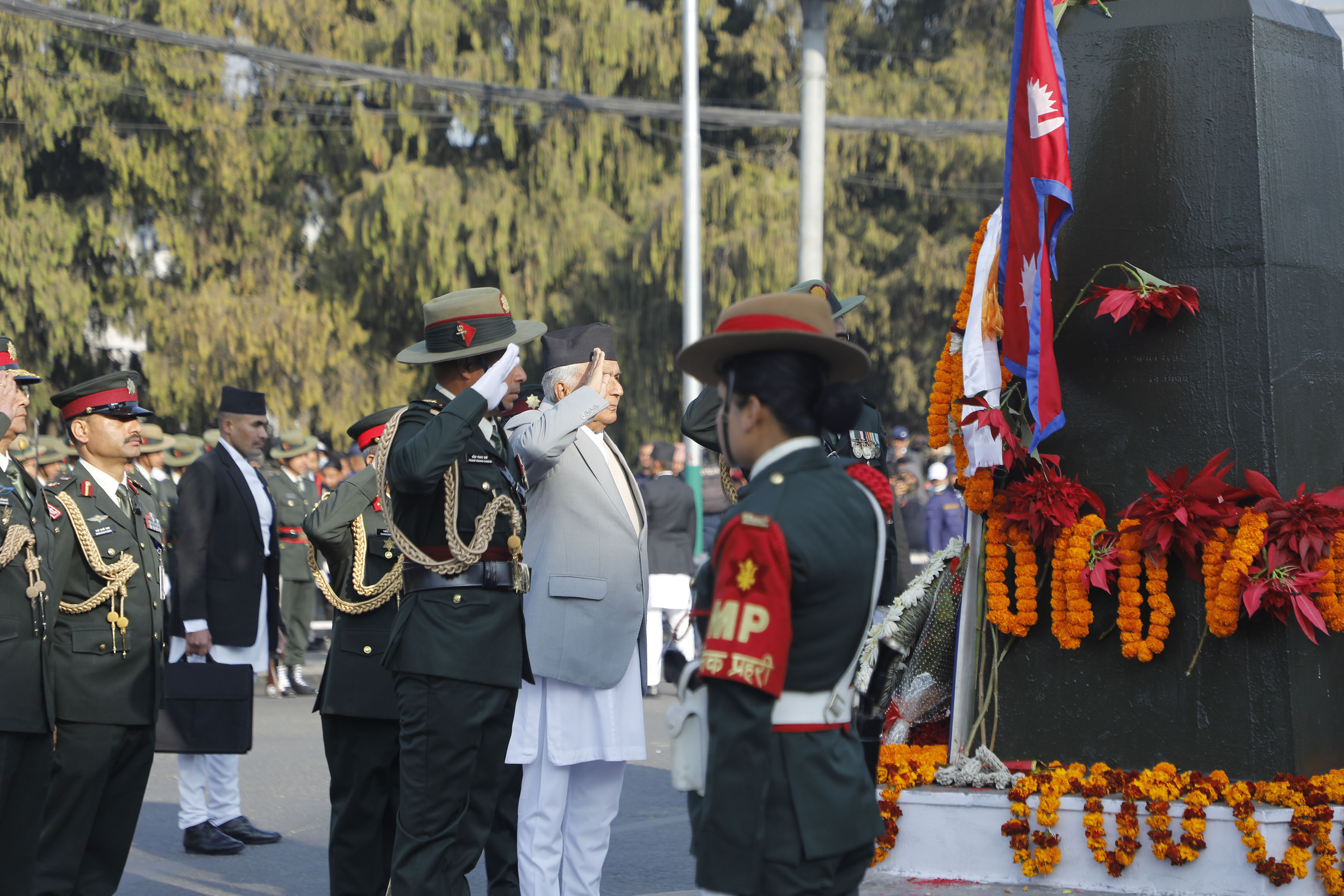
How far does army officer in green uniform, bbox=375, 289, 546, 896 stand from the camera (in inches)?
179

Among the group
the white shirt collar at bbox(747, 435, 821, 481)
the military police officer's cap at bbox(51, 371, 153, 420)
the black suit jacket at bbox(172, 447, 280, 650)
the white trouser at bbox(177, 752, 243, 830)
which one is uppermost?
the military police officer's cap at bbox(51, 371, 153, 420)

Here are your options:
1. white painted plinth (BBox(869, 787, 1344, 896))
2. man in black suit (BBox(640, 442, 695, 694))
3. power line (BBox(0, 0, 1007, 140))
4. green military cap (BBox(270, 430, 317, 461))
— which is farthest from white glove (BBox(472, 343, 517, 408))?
power line (BBox(0, 0, 1007, 140))

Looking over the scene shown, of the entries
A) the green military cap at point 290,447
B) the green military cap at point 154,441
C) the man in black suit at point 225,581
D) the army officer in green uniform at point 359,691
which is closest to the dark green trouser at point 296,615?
the green military cap at point 290,447

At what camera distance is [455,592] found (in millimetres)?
4742

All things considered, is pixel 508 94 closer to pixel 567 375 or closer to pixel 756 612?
pixel 567 375

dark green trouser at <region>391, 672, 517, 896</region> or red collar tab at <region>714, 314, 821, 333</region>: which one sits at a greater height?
red collar tab at <region>714, 314, 821, 333</region>

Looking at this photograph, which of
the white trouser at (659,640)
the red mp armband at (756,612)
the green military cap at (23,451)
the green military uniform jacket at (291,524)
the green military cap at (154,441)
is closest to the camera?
the red mp armband at (756,612)

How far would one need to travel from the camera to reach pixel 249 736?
22.2ft

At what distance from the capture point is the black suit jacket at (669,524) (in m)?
12.7

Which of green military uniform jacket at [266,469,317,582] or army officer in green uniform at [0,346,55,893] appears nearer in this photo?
army officer in green uniform at [0,346,55,893]

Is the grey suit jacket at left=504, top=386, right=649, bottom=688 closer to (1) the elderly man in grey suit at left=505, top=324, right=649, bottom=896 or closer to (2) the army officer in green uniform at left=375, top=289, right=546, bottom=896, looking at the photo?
(1) the elderly man in grey suit at left=505, top=324, right=649, bottom=896

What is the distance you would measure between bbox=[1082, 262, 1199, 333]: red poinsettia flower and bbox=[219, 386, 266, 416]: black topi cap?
4.36 metres

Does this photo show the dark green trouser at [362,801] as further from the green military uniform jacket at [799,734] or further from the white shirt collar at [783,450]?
the white shirt collar at [783,450]

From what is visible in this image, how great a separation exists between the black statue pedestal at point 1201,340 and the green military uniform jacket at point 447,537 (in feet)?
7.43
